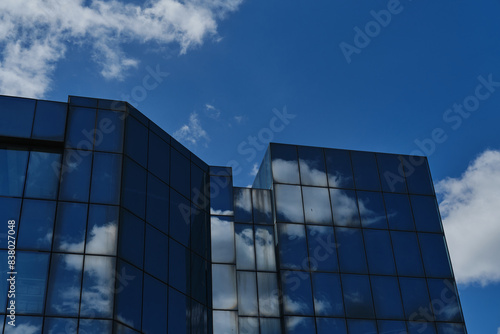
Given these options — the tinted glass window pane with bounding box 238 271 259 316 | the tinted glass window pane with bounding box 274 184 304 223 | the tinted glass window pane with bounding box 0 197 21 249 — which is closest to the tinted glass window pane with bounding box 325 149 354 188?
the tinted glass window pane with bounding box 274 184 304 223

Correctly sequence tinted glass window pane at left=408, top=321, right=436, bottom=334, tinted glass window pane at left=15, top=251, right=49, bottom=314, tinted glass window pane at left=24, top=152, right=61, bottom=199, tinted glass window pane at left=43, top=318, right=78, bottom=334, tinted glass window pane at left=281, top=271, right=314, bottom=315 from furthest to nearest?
tinted glass window pane at left=408, top=321, right=436, bottom=334, tinted glass window pane at left=281, top=271, right=314, bottom=315, tinted glass window pane at left=24, top=152, right=61, bottom=199, tinted glass window pane at left=15, top=251, right=49, bottom=314, tinted glass window pane at left=43, top=318, right=78, bottom=334

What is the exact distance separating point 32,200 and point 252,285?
12142 mm

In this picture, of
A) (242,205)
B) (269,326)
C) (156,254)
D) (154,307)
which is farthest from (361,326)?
(156,254)

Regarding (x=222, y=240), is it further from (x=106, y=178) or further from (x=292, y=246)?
(x=106, y=178)

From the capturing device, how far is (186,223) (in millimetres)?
31719

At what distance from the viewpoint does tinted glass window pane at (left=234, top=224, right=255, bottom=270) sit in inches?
1347

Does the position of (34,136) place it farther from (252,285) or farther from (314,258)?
(314,258)

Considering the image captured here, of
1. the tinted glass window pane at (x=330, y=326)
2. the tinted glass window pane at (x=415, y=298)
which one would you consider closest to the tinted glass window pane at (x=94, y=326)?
the tinted glass window pane at (x=330, y=326)

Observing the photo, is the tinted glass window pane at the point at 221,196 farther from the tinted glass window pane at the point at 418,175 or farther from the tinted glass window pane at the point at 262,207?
the tinted glass window pane at the point at 418,175

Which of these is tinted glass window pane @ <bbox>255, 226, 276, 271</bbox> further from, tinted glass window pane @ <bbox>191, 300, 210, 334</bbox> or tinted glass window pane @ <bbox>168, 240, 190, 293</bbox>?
tinted glass window pane @ <bbox>168, 240, 190, 293</bbox>

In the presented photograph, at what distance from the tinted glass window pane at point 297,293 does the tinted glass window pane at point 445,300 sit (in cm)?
706

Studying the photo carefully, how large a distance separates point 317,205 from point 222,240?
5.80m

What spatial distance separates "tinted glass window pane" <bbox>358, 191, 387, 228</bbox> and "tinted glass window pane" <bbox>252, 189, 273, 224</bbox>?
522 cm

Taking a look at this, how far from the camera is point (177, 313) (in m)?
28.5
